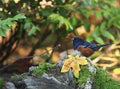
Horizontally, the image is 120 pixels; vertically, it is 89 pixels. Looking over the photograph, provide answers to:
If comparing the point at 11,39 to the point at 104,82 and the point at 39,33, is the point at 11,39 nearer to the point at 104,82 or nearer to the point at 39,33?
the point at 39,33

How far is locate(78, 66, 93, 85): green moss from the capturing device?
3.67 meters

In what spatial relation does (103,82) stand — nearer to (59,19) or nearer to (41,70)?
(41,70)

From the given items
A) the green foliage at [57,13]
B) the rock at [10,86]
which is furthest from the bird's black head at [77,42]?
the rock at [10,86]

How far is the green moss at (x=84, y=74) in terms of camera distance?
3.67 metres

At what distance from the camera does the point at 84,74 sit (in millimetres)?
3766

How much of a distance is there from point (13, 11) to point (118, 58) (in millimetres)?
2515

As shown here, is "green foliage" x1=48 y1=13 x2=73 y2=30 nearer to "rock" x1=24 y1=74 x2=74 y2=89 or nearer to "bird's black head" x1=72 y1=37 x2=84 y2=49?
"bird's black head" x1=72 y1=37 x2=84 y2=49

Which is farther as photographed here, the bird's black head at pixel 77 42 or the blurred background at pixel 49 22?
the blurred background at pixel 49 22

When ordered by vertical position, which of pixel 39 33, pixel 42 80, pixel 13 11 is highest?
pixel 13 11

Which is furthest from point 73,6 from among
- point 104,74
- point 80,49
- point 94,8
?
point 104,74

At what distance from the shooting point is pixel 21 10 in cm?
505

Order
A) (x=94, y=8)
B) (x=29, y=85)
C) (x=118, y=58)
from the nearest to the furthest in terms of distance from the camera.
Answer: (x=29, y=85) → (x=94, y=8) → (x=118, y=58)

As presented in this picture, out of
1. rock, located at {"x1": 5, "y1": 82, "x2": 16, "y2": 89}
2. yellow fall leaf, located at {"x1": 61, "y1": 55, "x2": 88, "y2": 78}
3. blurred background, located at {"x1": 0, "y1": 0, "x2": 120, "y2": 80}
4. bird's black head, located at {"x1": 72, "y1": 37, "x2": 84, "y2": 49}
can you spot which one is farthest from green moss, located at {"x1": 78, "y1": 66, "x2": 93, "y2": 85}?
blurred background, located at {"x1": 0, "y1": 0, "x2": 120, "y2": 80}

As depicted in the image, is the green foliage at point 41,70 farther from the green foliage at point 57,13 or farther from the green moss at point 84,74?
the green foliage at point 57,13
